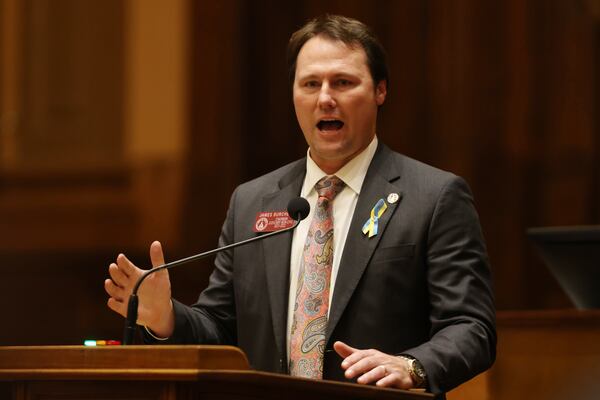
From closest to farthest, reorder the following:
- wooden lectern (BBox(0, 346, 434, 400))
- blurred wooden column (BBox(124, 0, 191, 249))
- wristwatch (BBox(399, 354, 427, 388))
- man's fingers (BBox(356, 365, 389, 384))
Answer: wooden lectern (BBox(0, 346, 434, 400)) < man's fingers (BBox(356, 365, 389, 384)) < wristwatch (BBox(399, 354, 427, 388)) < blurred wooden column (BBox(124, 0, 191, 249))

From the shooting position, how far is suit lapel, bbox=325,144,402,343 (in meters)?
2.46

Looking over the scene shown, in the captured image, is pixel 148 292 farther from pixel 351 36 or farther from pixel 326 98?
pixel 351 36

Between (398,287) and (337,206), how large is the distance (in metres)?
0.29

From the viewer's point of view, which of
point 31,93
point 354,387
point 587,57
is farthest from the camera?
point 31,93

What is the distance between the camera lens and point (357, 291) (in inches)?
97.5

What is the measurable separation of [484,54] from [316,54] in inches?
109

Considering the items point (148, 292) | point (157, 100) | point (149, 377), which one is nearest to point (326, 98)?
point (148, 292)

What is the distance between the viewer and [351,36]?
8.91ft

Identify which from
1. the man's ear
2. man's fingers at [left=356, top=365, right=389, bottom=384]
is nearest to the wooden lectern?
man's fingers at [left=356, top=365, right=389, bottom=384]

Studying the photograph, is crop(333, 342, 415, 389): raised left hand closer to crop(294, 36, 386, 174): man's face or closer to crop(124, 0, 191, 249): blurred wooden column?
crop(294, 36, 386, 174): man's face

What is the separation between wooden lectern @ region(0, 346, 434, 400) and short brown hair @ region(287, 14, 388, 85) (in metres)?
1.03

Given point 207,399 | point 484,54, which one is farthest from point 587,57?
point 207,399

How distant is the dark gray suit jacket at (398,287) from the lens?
7.85 feet

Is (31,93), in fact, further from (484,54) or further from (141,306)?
(141,306)
